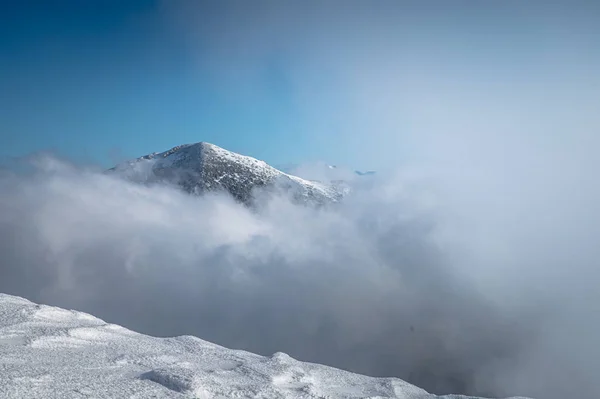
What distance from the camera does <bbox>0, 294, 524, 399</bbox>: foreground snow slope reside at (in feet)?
32.9

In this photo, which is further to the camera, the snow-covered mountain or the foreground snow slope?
the snow-covered mountain

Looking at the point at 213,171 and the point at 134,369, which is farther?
the point at 213,171

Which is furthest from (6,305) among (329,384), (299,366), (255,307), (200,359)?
(255,307)

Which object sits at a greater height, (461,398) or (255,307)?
(255,307)

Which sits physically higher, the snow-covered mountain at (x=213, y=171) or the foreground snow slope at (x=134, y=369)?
the snow-covered mountain at (x=213, y=171)

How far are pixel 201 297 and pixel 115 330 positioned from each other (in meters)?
189

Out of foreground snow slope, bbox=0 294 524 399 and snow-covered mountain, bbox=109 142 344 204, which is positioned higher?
snow-covered mountain, bbox=109 142 344 204

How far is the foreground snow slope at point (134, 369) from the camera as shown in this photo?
10.0 m

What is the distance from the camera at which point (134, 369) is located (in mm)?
11734

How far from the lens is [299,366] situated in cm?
1395

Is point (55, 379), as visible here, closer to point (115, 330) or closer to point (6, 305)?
point (115, 330)

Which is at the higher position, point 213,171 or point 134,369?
point 213,171

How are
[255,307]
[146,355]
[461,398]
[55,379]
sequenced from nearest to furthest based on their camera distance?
1. [55,379]
2. [461,398]
3. [146,355]
4. [255,307]

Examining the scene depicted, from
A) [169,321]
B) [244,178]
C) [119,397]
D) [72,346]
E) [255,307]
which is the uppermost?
[244,178]
